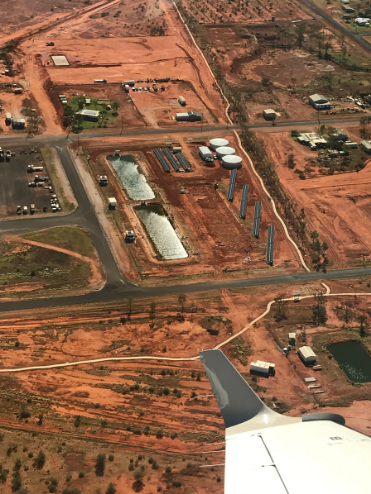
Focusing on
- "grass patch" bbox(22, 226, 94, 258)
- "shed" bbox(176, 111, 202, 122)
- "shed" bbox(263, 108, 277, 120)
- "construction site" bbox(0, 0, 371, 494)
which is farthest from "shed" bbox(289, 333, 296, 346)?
"shed" bbox(263, 108, 277, 120)

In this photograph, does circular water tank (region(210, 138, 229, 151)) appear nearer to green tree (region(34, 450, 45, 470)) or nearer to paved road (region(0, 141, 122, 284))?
paved road (region(0, 141, 122, 284))

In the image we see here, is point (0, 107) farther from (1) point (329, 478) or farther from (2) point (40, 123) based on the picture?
(1) point (329, 478)

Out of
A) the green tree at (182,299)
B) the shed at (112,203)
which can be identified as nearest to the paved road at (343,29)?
the shed at (112,203)

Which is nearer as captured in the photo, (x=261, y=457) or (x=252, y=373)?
(x=261, y=457)

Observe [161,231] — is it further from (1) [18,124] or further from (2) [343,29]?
(2) [343,29]

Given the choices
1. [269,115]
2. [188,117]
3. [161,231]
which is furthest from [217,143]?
[161,231]

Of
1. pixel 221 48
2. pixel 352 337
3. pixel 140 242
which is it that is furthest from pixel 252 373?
pixel 221 48

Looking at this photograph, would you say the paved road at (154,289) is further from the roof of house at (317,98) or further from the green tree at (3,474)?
the roof of house at (317,98)
